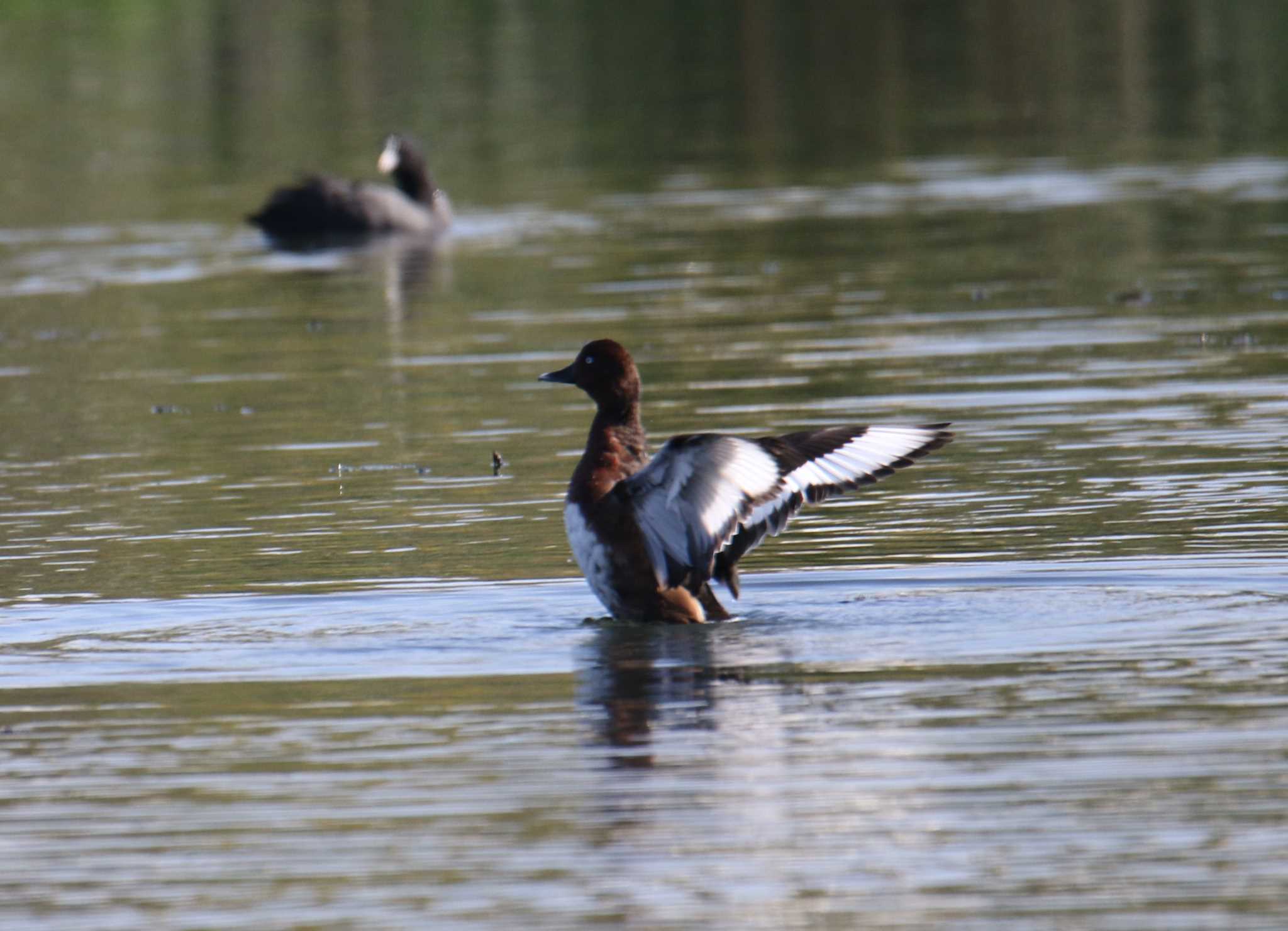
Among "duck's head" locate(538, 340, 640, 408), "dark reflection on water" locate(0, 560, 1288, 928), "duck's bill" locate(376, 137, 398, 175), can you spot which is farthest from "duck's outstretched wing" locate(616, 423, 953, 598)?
"duck's bill" locate(376, 137, 398, 175)

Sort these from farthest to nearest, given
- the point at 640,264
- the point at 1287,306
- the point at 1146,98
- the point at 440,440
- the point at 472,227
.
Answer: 1. the point at 1146,98
2. the point at 472,227
3. the point at 640,264
4. the point at 1287,306
5. the point at 440,440

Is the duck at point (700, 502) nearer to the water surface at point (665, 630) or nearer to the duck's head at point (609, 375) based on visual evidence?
the water surface at point (665, 630)

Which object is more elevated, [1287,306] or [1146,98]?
[1146,98]

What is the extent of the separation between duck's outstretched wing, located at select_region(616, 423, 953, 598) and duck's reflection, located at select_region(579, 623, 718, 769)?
25 cm

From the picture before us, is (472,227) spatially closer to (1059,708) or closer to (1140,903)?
(1059,708)

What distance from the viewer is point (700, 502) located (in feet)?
28.5

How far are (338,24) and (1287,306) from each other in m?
36.1

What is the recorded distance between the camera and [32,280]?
21453 millimetres

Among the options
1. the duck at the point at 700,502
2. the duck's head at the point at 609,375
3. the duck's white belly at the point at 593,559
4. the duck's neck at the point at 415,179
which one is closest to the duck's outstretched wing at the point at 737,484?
the duck at the point at 700,502

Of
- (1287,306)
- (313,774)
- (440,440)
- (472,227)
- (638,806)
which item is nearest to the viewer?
(638,806)

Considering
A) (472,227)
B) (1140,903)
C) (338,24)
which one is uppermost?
(338,24)

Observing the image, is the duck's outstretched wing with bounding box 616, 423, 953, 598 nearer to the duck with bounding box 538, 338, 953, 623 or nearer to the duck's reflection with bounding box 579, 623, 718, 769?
the duck with bounding box 538, 338, 953, 623

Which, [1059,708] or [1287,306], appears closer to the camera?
[1059,708]

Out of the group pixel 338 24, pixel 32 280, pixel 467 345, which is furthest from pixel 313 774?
pixel 338 24
